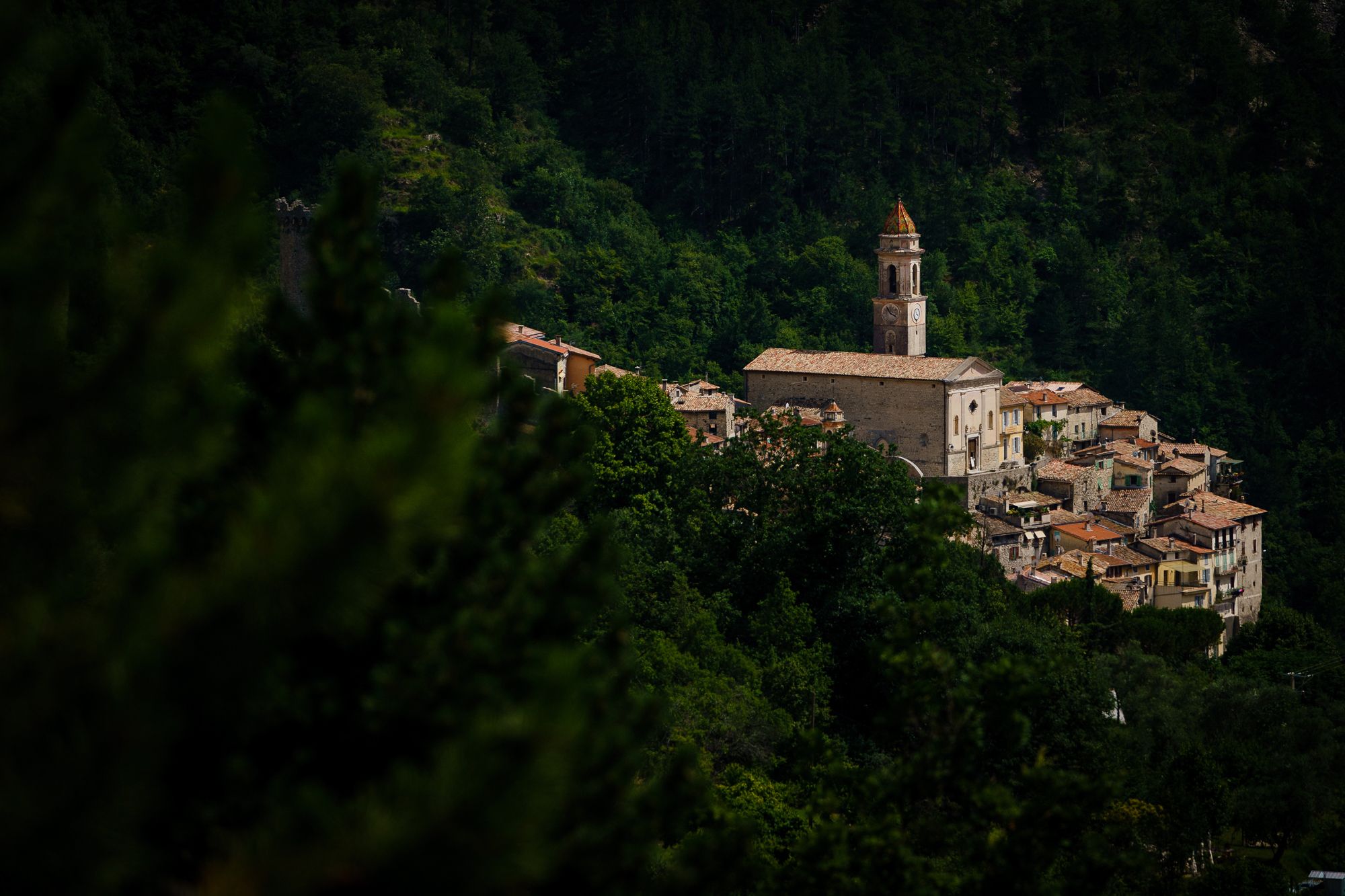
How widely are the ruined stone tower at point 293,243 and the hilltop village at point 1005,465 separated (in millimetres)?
55

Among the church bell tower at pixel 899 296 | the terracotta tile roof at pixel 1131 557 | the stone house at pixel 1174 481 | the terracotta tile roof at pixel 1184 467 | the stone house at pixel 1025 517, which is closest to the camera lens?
the stone house at pixel 1025 517

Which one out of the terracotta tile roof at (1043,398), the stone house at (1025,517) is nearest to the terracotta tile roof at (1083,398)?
the terracotta tile roof at (1043,398)

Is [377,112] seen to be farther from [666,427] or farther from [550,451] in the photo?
[550,451]

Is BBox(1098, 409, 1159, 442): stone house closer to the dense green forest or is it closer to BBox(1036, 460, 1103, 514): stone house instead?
the dense green forest

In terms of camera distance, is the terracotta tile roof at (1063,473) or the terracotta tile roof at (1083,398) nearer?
the terracotta tile roof at (1063,473)

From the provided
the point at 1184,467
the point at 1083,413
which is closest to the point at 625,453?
the point at 1184,467

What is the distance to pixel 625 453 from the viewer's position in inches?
1788

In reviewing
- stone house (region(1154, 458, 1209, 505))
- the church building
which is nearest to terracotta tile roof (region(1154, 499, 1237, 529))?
stone house (region(1154, 458, 1209, 505))

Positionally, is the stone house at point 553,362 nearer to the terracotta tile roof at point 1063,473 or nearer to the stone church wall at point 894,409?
the stone church wall at point 894,409

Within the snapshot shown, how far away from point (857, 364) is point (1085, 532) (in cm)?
857

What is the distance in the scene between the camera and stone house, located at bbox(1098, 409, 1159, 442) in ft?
212

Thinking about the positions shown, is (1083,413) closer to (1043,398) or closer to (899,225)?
(1043,398)

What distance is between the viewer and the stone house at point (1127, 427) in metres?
64.5

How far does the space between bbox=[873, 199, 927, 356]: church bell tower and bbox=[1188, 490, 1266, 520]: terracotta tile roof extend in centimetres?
1061
